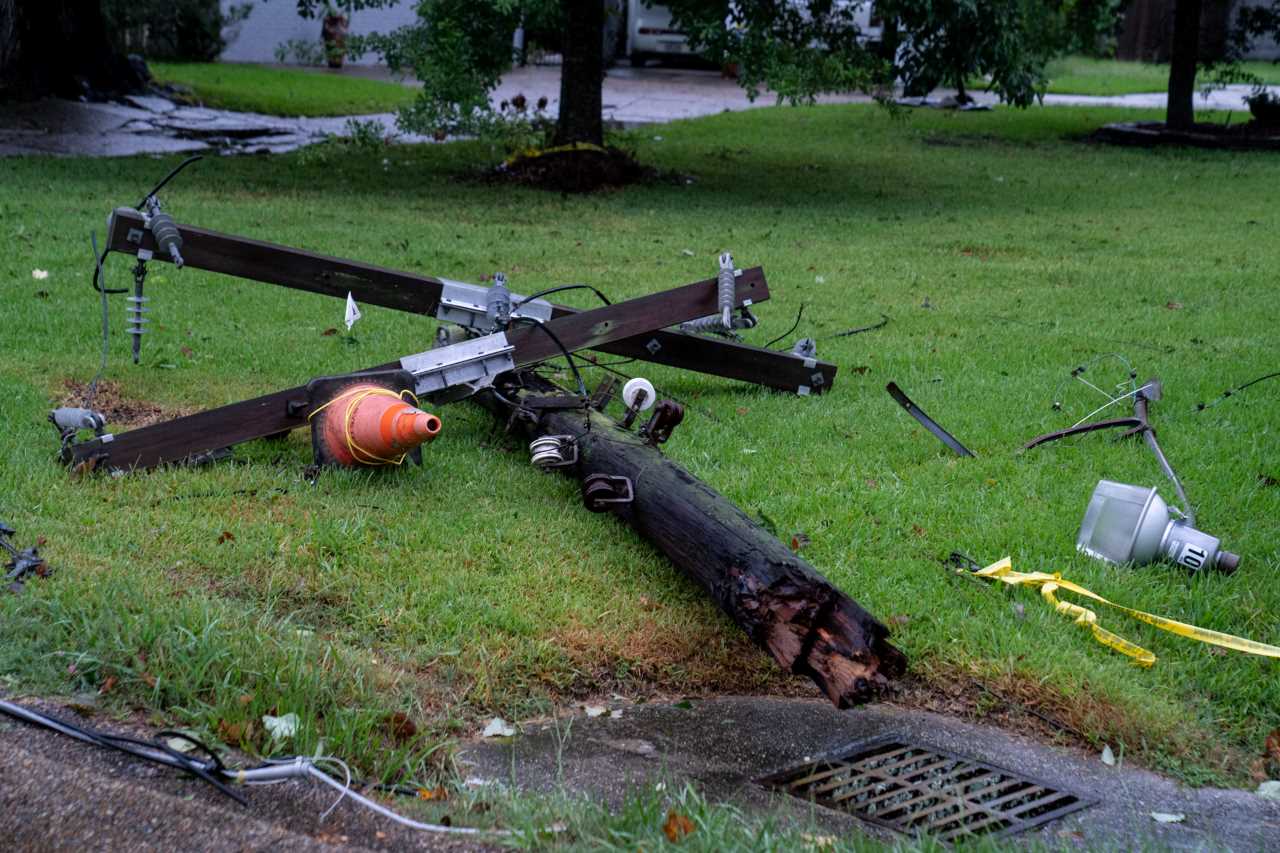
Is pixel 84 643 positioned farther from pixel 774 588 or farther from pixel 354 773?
pixel 774 588

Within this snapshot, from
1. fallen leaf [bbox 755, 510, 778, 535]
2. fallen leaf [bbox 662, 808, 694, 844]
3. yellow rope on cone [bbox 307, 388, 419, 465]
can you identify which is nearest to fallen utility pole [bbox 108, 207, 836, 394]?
yellow rope on cone [bbox 307, 388, 419, 465]

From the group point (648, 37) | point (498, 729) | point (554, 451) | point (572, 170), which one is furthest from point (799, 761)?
point (648, 37)

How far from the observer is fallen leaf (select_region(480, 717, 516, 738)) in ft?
11.9

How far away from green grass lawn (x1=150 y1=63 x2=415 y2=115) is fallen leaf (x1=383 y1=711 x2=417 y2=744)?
14.9 metres

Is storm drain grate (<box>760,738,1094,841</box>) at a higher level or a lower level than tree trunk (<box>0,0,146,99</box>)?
lower

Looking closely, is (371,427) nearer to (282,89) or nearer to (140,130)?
(140,130)

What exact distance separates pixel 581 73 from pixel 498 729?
1103 cm

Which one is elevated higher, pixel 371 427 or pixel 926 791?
pixel 371 427

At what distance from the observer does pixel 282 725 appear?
3330 mm

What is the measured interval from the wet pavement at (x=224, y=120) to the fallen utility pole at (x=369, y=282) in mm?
8754

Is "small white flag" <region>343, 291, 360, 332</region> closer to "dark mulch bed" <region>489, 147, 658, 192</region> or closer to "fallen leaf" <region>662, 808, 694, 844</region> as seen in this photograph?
"fallen leaf" <region>662, 808, 694, 844</region>

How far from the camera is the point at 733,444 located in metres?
5.76

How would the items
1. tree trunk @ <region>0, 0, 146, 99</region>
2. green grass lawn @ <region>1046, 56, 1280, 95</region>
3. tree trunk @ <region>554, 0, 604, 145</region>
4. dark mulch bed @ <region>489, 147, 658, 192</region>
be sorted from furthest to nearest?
green grass lawn @ <region>1046, 56, 1280, 95</region>
tree trunk @ <region>0, 0, 146, 99</region>
dark mulch bed @ <region>489, 147, 658, 192</region>
tree trunk @ <region>554, 0, 604, 145</region>

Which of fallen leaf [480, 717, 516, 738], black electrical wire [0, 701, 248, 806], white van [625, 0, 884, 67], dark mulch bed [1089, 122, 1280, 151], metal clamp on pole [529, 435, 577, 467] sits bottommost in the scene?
fallen leaf [480, 717, 516, 738]
